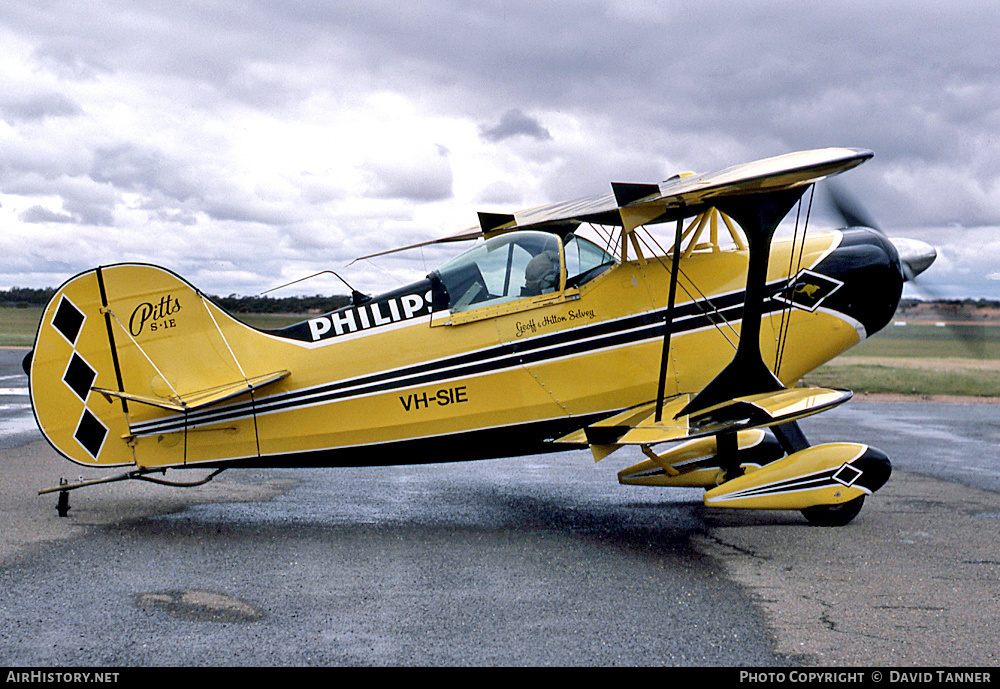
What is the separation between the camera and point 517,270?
21.9 ft

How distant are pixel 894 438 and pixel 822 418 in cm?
231

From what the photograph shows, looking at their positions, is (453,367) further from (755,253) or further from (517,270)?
(755,253)

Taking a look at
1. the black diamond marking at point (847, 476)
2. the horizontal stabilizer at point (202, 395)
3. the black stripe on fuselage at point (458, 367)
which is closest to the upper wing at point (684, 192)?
the black stripe on fuselage at point (458, 367)

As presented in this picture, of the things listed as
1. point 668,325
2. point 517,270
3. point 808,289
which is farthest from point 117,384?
point 808,289

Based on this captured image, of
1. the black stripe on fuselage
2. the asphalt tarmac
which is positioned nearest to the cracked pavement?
the asphalt tarmac

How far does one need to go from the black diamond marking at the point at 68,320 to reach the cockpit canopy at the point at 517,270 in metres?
3.28

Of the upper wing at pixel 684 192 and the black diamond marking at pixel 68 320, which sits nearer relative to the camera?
the upper wing at pixel 684 192

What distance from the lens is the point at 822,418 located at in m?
15.0

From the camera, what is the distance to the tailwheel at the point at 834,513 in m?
6.73

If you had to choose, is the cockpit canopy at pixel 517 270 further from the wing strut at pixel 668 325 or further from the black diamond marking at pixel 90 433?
the black diamond marking at pixel 90 433

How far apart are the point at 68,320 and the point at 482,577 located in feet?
14.5
